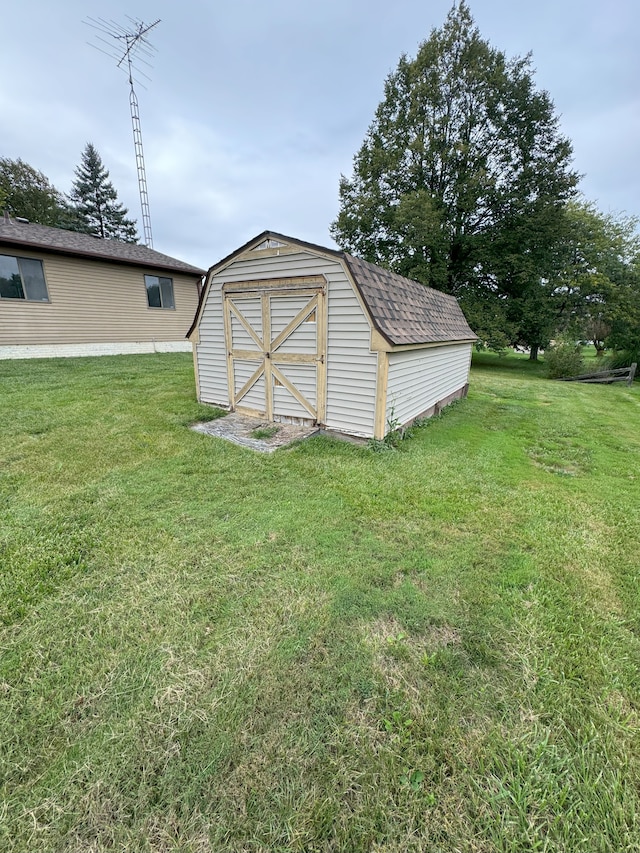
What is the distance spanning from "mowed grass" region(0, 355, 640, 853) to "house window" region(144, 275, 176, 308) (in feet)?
43.2

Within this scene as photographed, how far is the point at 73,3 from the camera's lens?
39.5 feet

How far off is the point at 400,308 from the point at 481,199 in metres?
17.1

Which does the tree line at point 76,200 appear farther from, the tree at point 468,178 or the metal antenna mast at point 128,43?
the tree at point 468,178

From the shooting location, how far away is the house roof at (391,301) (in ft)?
16.6

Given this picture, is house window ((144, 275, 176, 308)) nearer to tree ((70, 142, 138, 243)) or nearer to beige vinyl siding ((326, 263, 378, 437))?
beige vinyl siding ((326, 263, 378, 437))

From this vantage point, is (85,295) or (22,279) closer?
(22,279)

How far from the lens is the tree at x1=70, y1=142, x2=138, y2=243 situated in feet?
108

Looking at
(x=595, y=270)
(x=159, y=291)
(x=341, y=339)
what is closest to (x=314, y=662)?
(x=341, y=339)

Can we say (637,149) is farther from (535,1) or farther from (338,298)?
(338,298)

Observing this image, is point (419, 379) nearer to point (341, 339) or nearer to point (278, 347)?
point (341, 339)

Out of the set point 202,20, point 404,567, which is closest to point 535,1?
point 202,20

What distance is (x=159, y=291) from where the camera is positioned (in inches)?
615

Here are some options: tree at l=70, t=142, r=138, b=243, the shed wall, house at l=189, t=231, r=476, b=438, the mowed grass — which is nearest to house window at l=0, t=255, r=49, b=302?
house at l=189, t=231, r=476, b=438

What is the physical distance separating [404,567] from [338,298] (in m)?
3.94
